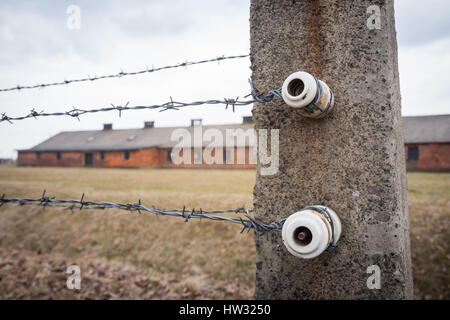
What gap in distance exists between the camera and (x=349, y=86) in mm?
1383

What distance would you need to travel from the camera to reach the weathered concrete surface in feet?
4.37

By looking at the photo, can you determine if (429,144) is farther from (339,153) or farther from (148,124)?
(148,124)

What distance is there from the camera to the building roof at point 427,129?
26.4 metres

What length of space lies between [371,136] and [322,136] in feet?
0.72

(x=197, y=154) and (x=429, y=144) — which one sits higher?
(x=429, y=144)

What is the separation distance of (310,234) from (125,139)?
36906 mm

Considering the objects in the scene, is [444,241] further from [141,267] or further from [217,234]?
[141,267]

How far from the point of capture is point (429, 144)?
87.0ft

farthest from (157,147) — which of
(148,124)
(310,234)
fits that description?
(310,234)

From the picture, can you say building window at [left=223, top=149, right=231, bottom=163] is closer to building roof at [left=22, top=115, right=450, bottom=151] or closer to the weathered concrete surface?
building roof at [left=22, top=115, right=450, bottom=151]

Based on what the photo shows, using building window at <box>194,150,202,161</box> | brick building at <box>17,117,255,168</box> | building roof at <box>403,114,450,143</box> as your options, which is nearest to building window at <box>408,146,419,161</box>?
building roof at <box>403,114,450,143</box>

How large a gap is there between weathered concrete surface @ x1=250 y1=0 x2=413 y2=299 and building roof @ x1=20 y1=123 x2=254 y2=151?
2760 centimetres

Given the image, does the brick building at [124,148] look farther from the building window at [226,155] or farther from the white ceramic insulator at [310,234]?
the white ceramic insulator at [310,234]

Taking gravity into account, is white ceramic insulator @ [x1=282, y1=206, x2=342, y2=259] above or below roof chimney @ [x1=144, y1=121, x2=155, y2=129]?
below
